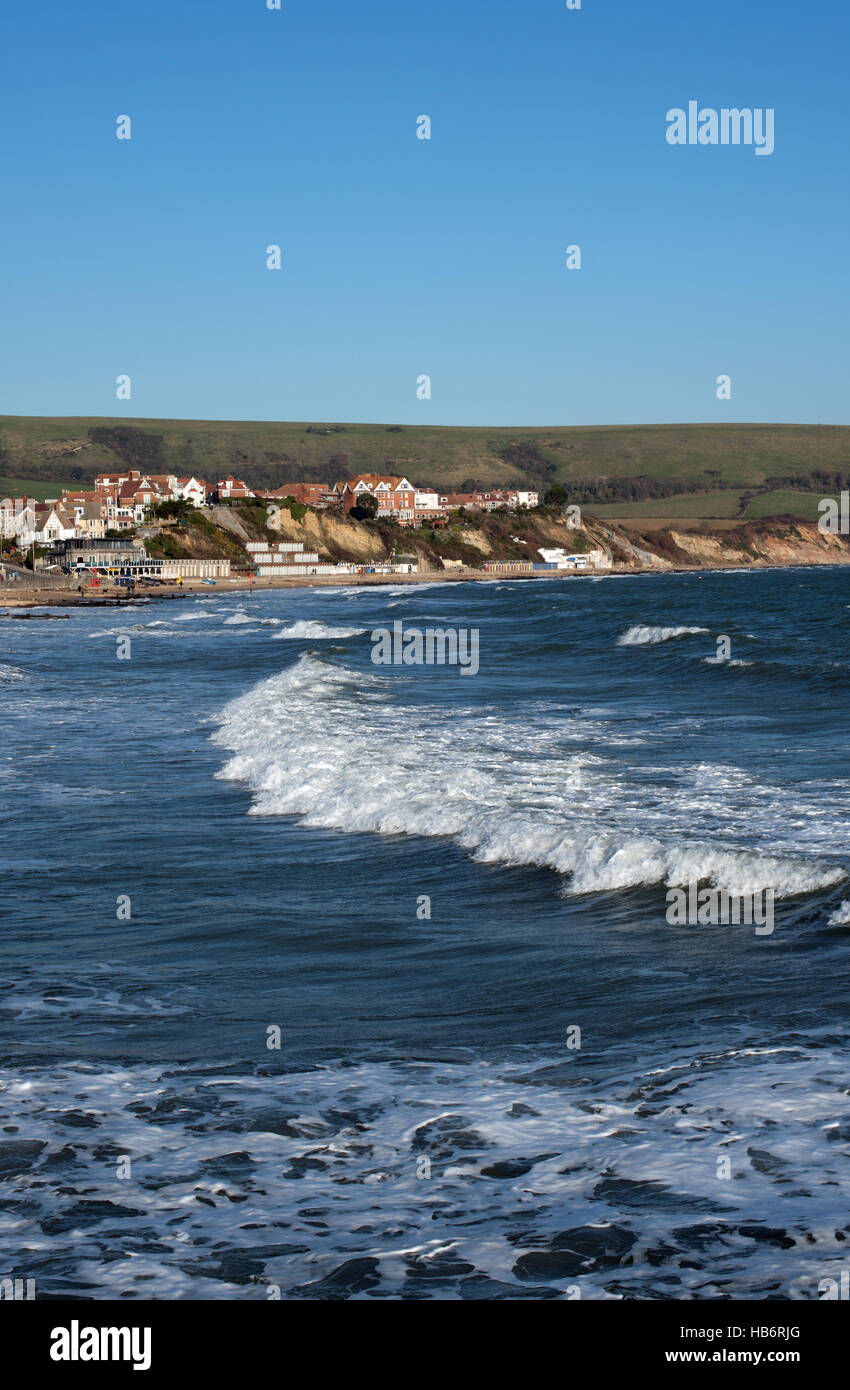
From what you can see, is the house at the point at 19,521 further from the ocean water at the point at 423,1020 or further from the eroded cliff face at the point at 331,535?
the ocean water at the point at 423,1020

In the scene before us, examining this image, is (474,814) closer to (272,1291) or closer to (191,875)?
(191,875)

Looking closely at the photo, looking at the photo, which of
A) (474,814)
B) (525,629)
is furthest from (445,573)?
(474,814)

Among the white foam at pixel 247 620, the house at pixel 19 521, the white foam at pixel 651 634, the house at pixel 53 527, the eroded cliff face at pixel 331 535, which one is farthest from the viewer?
the eroded cliff face at pixel 331 535

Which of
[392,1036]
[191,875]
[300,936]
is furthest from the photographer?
[191,875]

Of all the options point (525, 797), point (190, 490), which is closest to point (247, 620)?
point (525, 797)

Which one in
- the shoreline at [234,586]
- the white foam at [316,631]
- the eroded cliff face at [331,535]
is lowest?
the white foam at [316,631]

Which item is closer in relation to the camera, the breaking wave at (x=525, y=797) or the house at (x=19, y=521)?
the breaking wave at (x=525, y=797)

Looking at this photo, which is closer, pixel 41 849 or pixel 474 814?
pixel 41 849

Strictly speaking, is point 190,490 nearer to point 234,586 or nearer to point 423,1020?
point 234,586

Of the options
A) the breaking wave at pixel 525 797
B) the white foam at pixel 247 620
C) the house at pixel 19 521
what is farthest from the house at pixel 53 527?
the breaking wave at pixel 525 797
